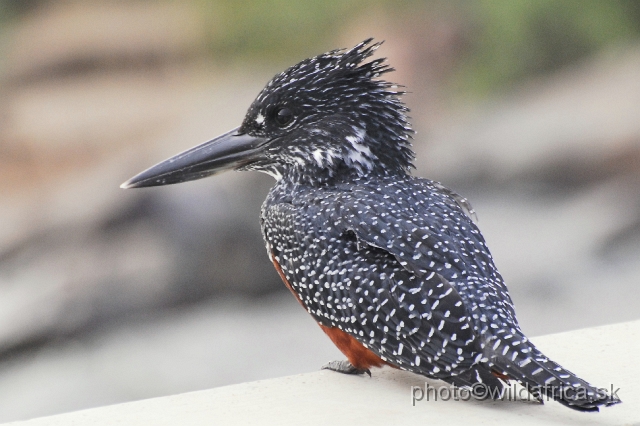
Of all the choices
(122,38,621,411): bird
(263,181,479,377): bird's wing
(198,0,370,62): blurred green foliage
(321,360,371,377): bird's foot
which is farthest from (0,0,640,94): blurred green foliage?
(321,360,371,377): bird's foot

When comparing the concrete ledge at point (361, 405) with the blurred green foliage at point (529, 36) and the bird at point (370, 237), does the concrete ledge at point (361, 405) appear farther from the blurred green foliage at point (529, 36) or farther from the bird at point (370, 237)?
the blurred green foliage at point (529, 36)

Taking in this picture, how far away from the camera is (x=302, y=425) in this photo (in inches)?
77.0

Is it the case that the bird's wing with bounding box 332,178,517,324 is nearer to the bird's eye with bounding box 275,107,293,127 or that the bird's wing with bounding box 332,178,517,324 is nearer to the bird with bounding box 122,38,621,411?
the bird with bounding box 122,38,621,411

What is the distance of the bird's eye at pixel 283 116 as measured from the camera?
2449 millimetres

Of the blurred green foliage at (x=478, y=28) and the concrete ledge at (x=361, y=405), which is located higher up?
the blurred green foliage at (x=478, y=28)

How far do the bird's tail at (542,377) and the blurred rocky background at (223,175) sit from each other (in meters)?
2.62

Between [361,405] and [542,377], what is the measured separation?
508mm

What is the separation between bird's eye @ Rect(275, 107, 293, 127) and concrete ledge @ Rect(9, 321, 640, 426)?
75cm

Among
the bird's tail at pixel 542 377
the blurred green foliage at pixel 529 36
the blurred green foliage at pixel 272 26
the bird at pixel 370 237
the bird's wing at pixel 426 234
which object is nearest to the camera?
the bird's tail at pixel 542 377

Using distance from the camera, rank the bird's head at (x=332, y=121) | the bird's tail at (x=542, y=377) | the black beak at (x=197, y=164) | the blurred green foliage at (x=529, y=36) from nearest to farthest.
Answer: the bird's tail at (x=542, y=377), the bird's head at (x=332, y=121), the black beak at (x=197, y=164), the blurred green foliage at (x=529, y=36)

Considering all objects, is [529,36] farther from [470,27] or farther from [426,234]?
[426,234]

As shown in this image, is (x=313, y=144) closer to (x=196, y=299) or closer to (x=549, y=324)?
(x=196, y=299)

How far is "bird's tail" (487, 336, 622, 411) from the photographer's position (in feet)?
5.68

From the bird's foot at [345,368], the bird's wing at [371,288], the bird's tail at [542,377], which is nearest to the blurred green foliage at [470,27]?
the bird's wing at [371,288]
